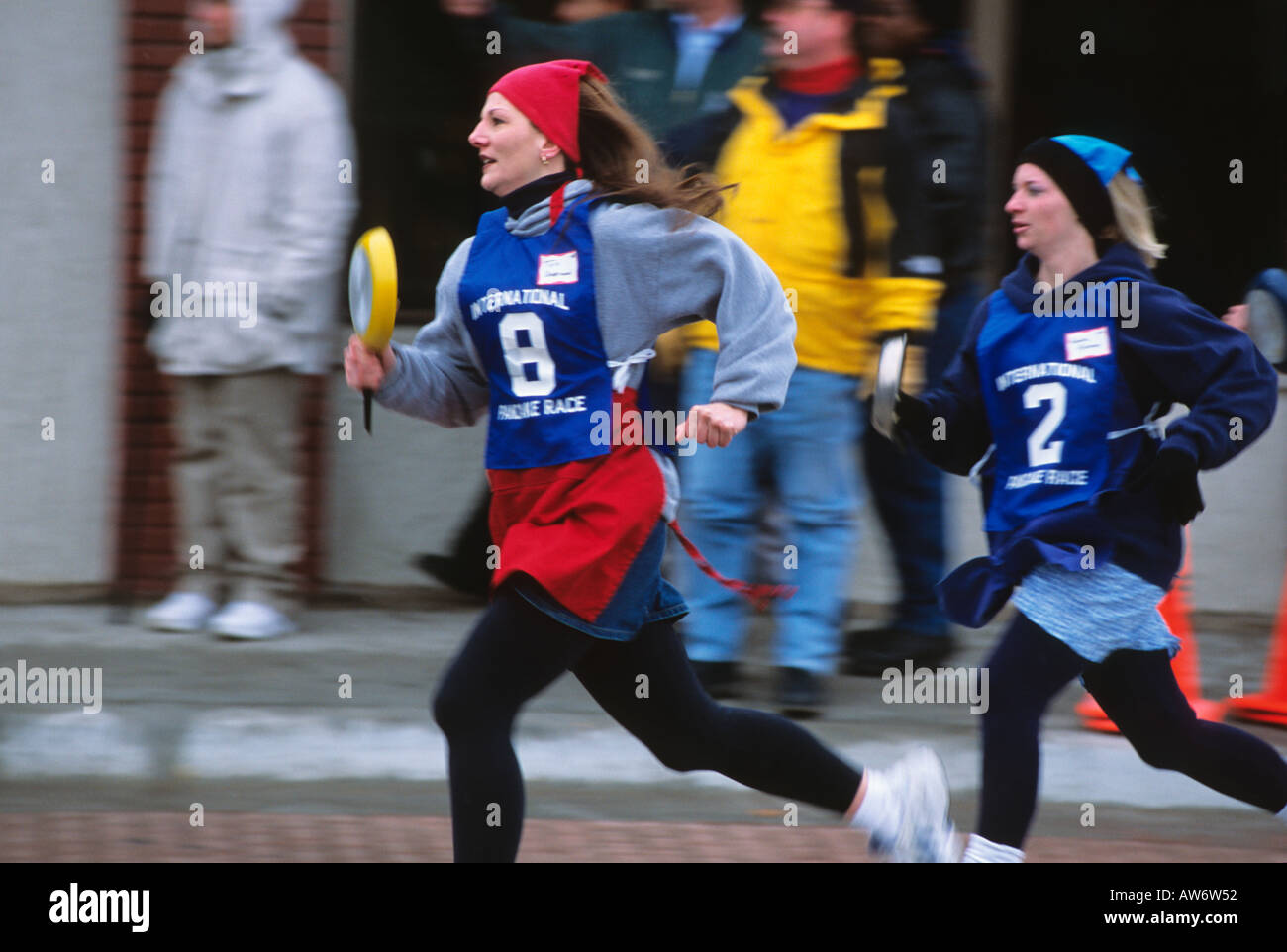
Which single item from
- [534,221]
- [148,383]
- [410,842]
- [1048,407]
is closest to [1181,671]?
[1048,407]

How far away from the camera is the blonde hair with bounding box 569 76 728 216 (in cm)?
411

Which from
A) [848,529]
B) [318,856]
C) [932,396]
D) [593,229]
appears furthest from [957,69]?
[318,856]

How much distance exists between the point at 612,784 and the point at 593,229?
6.62ft

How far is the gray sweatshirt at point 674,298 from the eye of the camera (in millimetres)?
3953

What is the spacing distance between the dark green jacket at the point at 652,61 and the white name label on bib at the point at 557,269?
263cm

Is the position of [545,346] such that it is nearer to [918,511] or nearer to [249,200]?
[918,511]

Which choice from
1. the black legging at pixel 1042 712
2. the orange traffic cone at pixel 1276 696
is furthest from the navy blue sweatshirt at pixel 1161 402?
the orange traffic cone at pixel 1276 696

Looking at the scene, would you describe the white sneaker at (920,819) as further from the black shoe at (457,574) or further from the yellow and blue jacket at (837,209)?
the black shoe at (457,574)

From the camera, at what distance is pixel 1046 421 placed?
13.8ft

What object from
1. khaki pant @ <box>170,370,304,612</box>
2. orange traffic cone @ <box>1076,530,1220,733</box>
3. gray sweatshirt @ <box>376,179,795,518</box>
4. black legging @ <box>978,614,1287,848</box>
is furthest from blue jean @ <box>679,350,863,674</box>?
gray sweatshirt @ <box>376,179,795,518</box>

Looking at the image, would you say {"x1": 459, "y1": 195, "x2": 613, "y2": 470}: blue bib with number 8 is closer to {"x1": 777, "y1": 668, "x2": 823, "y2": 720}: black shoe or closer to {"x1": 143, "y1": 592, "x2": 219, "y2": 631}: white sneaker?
{"x1": 777, "y1": 668, "x2": 823, "y2": 720}: black shoe

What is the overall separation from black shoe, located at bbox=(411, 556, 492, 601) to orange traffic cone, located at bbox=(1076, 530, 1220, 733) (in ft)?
7.06

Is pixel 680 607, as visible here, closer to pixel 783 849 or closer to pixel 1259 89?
pixel 783 849

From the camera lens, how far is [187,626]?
22.7 ft
